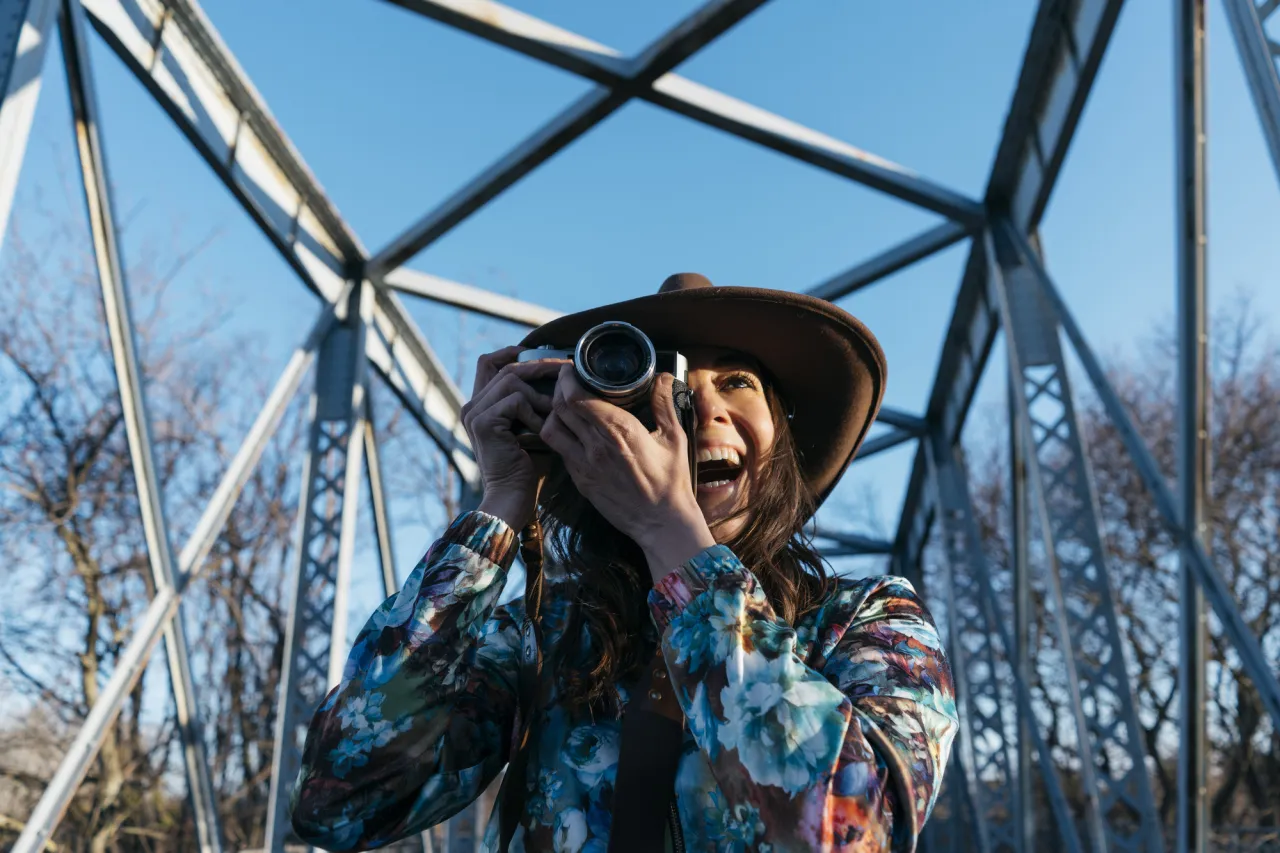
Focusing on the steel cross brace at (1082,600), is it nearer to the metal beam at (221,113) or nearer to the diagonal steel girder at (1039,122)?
the diagonal steel girder at (1039,122)

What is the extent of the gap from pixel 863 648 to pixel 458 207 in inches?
183

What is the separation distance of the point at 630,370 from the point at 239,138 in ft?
13.8

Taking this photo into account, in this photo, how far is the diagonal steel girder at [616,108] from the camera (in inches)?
166

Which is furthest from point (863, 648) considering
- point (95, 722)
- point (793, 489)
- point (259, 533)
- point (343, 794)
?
point (259, 533)

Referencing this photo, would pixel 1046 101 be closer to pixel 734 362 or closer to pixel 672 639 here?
pixel 734 362

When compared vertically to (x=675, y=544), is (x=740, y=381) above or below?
above

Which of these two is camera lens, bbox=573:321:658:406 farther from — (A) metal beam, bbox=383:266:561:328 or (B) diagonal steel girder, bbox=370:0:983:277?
(A) metal beam, bbox=383:266:561:328

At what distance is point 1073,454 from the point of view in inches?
191

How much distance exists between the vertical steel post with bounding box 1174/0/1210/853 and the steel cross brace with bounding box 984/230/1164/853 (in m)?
0.43

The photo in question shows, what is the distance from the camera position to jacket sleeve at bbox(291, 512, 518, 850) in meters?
1.14

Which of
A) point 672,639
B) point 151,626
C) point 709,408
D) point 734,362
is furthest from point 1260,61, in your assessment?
point 151,626

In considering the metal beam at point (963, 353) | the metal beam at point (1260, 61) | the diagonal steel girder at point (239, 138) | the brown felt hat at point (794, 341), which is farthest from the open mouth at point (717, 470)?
the metal beam at point (963, 353)

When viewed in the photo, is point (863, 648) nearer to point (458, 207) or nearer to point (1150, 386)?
point (458, 207)

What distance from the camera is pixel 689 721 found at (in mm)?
952
